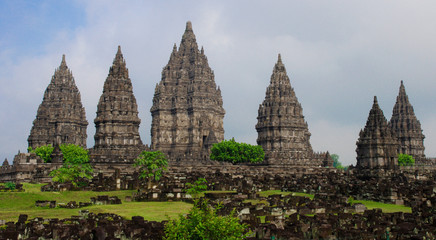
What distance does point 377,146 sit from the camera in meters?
50.1

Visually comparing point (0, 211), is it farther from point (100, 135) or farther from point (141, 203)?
point (100, 135)

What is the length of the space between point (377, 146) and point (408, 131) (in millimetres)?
47354

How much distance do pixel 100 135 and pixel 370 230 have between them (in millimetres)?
47613

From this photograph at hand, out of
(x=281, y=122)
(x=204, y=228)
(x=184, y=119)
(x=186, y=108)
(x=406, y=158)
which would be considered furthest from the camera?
(x=186, y=108)

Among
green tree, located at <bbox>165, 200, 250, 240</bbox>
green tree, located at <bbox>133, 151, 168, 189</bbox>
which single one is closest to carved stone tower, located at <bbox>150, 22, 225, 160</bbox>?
green tree, located at <bbox>133, 151, 168, 189</bbox>

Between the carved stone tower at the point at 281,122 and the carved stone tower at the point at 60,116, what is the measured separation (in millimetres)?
33949

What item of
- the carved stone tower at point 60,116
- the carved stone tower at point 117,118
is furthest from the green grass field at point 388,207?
the carved stone tower at point 60,116

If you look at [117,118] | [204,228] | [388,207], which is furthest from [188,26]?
[204,228]

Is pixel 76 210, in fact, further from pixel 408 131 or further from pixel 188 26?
pixel 408 131

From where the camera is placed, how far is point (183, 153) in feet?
275

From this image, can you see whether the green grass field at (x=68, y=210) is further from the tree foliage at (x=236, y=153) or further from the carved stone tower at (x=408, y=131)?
the carved stone tower at (x=408, y=131)

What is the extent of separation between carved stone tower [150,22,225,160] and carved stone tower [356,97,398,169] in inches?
1419

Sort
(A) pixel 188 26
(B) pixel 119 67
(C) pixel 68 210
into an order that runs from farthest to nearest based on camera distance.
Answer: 1. (A) pixel 188 26
2. (B) pixel 119 67
3. (C) pixel 68 210

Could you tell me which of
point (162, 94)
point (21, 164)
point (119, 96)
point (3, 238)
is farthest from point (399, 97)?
point (3, 238)
